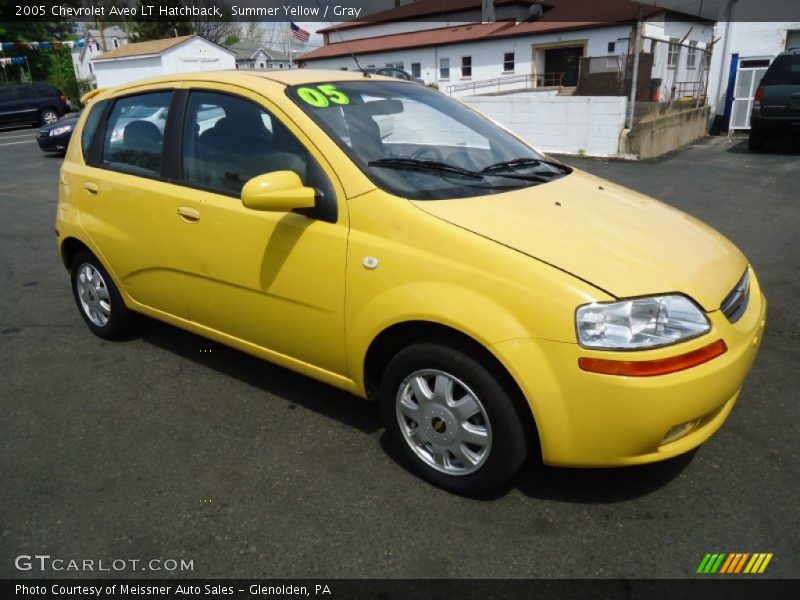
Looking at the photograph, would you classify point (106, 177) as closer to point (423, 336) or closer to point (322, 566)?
point (423, 336)

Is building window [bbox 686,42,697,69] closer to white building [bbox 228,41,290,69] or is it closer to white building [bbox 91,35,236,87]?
white building [bbox 91,35,236,87]

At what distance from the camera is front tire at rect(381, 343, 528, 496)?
2.40m

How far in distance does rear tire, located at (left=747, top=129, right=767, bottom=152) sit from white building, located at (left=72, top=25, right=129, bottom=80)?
1844 inches

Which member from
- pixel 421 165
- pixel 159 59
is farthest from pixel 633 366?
pixel 159 59

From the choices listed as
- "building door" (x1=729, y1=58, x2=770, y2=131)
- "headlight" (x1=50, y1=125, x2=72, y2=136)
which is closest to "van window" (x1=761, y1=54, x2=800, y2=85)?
"building door" (x1=729, y1=58, x2=770, y2=131)

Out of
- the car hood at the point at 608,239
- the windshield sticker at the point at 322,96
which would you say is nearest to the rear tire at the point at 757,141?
the car hood at the point at 608,239

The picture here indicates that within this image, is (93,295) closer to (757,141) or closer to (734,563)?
(734,563)

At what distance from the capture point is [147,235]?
140 inches

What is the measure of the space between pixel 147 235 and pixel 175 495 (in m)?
1.56

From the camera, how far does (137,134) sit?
3.70 m

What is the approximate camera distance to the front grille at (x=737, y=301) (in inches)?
97.2

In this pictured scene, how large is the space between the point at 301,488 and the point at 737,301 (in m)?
2.04

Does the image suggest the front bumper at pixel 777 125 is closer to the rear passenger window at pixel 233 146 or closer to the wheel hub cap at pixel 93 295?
the rear passenger window at pixel 233 146
